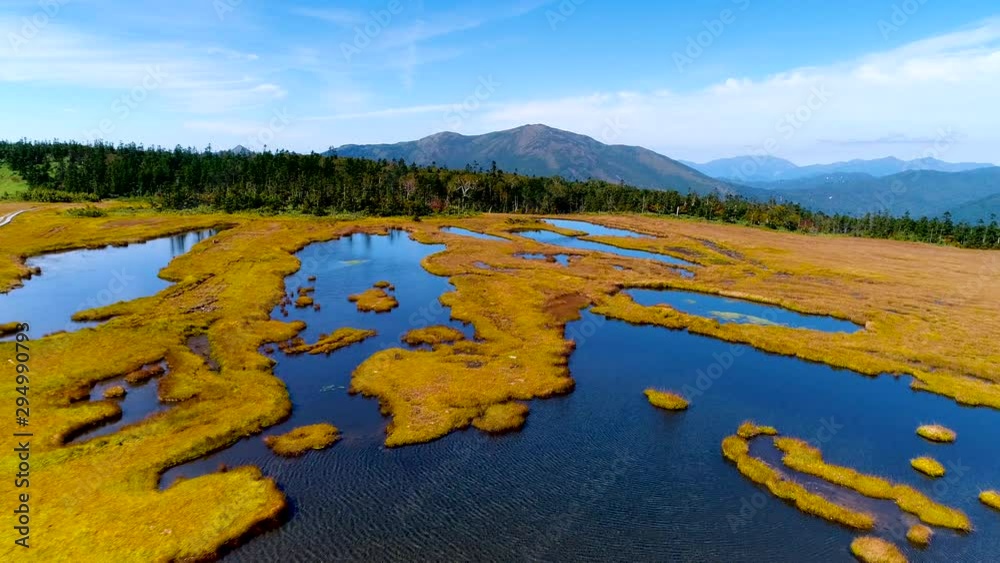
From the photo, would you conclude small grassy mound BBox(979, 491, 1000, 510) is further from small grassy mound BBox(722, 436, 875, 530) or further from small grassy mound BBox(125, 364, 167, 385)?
small grassy mound BBox(125, 364, 167, 385)

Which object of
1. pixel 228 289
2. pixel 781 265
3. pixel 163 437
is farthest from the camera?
pixel 781 265

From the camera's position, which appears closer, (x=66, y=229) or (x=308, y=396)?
(x=308, y=396)

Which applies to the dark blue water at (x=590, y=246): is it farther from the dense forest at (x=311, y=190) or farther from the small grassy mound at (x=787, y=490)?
the small grassy mound at (x=787, y=490)

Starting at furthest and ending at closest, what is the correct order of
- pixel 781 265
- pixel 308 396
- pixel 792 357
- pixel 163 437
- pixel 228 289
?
1. pixel 781 265
2. pixel 228 289
3. pixel 792 357
4. pixel 308 396
5. pixel 163 437

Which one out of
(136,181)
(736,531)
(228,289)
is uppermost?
(136,181)

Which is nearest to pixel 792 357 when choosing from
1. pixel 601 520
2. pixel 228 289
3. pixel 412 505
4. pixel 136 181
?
pixel 601 520

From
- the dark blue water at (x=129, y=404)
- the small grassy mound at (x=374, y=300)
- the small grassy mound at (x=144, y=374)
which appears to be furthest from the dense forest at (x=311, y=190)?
the dark blue water at (x=129, y=404)

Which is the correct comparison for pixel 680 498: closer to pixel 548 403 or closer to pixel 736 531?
pixel 736 531

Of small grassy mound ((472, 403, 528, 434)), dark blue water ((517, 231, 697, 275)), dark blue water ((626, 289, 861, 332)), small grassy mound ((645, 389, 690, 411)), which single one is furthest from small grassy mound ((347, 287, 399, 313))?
dark blue water ((517, 231, 697, 275))

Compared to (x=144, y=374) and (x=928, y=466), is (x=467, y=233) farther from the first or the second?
(x=928, y=466)
